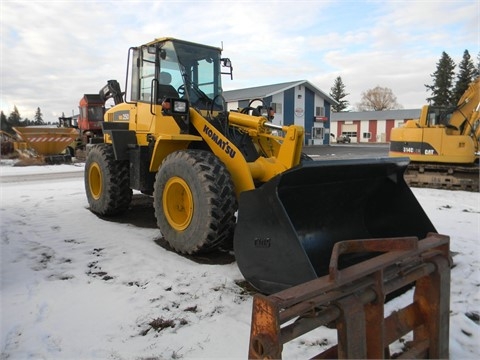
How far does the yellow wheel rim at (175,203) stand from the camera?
4770 millimetres

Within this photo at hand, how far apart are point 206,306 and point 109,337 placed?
838 millimetres

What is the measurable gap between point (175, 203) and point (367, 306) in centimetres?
318

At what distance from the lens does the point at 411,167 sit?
36.3 ft

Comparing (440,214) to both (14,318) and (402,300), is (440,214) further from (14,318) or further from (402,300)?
(14,318)

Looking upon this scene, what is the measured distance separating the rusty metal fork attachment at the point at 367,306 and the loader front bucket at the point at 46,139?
18.5 m

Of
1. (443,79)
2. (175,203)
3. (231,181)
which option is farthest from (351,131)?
(231,181)

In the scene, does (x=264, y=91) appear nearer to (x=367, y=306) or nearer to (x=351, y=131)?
(x=351, y=131)

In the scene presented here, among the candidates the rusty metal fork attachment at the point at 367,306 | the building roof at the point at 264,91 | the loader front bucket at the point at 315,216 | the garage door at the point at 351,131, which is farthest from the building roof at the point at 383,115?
the rusty metal fork attachment at the point at 367,306

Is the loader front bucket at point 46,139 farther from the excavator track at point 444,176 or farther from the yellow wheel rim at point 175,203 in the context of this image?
the yellow wheel rim at point 175,203

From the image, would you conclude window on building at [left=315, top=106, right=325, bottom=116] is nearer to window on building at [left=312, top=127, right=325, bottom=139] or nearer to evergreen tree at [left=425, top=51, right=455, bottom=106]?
window on building at [left=312, top=127, right=325, bottom=139]

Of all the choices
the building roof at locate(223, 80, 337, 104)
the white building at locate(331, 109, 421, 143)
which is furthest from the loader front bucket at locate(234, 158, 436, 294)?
the white building at locate(331, 109, 421, 143)

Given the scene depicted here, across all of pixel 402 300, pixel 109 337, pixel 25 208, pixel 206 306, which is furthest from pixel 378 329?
pixel 25 208

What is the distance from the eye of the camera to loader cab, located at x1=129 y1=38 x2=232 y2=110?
563 cm

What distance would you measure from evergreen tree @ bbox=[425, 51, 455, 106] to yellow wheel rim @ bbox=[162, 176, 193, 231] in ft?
173
